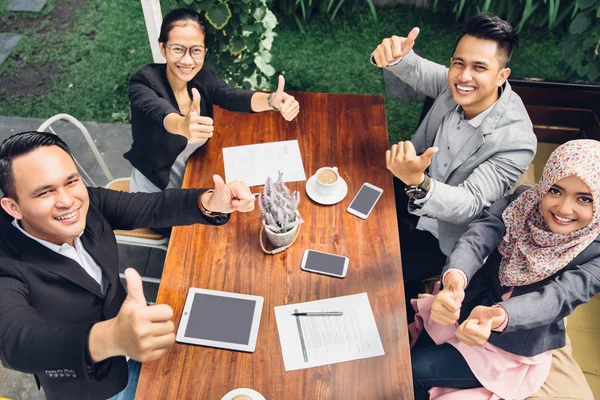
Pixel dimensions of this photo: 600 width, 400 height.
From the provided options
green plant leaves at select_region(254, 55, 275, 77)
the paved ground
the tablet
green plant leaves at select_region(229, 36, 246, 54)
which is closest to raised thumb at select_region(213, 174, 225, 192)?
the tablet

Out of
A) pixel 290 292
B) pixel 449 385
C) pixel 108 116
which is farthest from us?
pixel 108 116

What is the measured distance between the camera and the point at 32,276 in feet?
4.50

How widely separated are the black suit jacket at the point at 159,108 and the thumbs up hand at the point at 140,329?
3.39 ft

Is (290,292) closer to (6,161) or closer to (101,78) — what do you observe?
(6,161)

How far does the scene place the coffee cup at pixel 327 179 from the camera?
1839mm

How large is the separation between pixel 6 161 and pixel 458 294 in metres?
1.46

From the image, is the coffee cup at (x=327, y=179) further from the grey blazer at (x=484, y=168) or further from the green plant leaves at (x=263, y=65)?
the green plant leaves at (x=263, y=65)

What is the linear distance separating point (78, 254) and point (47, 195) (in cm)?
27

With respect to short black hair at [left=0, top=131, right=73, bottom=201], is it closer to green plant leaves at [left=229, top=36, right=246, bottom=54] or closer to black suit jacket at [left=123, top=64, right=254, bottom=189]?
black suit jacket at [left=123, top=64, right=254, bottom=189]

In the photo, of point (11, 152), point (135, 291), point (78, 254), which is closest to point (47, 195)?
point (11, 152)

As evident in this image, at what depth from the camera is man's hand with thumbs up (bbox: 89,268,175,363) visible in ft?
3.62

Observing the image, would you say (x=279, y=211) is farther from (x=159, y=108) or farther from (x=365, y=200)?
(x=159, y=108)

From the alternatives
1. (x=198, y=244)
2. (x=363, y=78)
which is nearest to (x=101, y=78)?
(x=363, y=78)

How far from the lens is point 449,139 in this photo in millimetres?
2150
